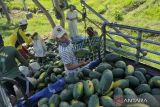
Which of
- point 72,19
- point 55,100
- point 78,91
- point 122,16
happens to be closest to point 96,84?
point 78,91

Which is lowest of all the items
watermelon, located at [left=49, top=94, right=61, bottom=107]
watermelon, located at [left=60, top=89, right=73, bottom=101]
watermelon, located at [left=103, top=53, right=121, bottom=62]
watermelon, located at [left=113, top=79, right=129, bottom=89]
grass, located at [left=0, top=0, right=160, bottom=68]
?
grass, located at [left=0, top=0, right=160, bottom=68]

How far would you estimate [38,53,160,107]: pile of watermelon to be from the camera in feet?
13.9

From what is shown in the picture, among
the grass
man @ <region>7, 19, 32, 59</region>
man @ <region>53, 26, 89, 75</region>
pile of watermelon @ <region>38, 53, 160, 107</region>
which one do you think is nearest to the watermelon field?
pile of watermelon @ <region>38, 53, 160, 107</region>

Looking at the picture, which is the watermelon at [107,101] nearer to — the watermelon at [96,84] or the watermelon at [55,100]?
the watermelon at [96,84]

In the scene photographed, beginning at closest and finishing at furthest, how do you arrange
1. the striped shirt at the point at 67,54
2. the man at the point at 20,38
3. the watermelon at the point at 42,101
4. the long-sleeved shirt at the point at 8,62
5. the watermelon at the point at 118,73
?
the watermelon at the point at 42,101, the watermelon at the point at 118,73, the striped shirt at the point at 67,54, the long-sleeved shirt at the point at 8,62, the man at the point at 20,38

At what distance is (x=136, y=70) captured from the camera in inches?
200

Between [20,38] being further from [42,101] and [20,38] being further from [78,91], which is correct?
[78,91]

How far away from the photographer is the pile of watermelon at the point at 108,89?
424cm

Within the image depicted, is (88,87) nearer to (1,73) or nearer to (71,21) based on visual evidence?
(1,73)

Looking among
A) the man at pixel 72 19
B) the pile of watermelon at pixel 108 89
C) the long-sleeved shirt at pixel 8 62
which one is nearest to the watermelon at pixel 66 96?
the pile of watermelon at pixel 108 89

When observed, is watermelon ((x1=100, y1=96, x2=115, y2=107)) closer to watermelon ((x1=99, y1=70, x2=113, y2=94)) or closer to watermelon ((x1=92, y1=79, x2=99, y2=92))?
watermelon ((x1=99, y1=70, x2=113, y2=94))

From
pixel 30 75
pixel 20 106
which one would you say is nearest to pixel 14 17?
pixel 30 75

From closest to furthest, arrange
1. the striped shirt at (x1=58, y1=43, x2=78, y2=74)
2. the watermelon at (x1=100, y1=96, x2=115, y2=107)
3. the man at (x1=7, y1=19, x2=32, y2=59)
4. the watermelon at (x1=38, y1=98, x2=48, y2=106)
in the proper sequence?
the watermelon at (x1=100, y1=96, x2=115, y2=107)
the watermelon at (x1=38, y1=98, x2=48, y2=106)
the striped shirt at (x1=58, y1=43, x2=78, y2=74)
the man at (x1=7, y1=19, x2=32, y2=59)

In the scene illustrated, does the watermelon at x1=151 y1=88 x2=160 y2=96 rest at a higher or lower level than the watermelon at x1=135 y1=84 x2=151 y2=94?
lower
